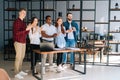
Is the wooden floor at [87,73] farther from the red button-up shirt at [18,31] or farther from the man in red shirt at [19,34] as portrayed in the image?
the red button-up shirt at [18,31]

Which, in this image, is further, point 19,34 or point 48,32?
point 48,32

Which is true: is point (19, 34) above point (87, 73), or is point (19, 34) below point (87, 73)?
above

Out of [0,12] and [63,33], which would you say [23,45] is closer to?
[63,33]

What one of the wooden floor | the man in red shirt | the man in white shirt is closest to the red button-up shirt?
the man in red shirt

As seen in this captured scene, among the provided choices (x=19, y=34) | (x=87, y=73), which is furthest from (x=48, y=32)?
(x=87, y=73)

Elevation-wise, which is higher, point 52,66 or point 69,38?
point 69,38

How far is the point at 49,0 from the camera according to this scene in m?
9.59

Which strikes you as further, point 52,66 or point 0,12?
point 0,12

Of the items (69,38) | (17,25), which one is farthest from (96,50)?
(17,25)

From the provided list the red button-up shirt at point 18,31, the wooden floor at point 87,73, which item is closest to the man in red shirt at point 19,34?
the red button-up shirt at point 18,31

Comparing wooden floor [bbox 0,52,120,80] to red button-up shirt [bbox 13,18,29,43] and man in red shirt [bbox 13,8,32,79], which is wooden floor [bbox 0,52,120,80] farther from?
red button-up shirt [bbox 13,18,29,43]

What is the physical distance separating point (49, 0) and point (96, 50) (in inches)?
103

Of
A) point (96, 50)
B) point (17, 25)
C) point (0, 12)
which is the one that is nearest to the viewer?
point (17, 25)

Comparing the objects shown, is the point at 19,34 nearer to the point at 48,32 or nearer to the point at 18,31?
the point at 18,31
